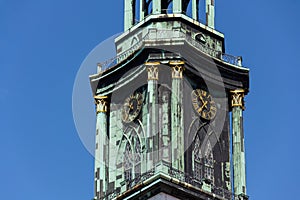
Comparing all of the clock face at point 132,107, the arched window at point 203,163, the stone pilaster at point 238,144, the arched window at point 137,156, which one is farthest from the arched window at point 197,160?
the clock face at point 132,107

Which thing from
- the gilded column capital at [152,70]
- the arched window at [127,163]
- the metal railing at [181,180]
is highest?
the gilded column capital at [152,70]

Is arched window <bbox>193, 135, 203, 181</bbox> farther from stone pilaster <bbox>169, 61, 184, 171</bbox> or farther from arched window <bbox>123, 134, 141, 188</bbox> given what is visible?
arched window <bbox>123, 134, 141, 188</bbox>

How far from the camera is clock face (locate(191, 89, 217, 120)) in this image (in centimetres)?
6638

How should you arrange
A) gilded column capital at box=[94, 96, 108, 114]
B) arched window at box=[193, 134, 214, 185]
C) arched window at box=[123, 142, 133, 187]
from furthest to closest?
gilded column capital at box=[94, 96, 108, 114]
arched window at box=[123, 142, 133, 187]
arched window at box=[193, 134, 214, 185]

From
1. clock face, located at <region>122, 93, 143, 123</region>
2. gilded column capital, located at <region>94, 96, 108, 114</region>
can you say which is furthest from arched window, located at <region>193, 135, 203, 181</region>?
gilded column capital, located at <region>94, 96, 108, 114</region>

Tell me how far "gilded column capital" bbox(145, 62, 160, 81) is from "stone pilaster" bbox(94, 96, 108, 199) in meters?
3.46

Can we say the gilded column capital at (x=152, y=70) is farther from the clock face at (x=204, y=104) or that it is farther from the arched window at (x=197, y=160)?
the arched window at (x=197, y=160)

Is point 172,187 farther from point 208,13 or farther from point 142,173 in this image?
point 208,13

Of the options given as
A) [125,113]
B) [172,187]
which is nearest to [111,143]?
[125,113]

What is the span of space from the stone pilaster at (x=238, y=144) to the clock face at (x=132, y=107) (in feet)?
14.7

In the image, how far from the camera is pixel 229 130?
67.3 metres

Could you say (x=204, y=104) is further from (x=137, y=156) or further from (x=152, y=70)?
(x=137, y=156)

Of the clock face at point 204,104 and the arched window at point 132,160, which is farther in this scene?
the clock face at point 204,104

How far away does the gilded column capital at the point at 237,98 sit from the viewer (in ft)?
222
